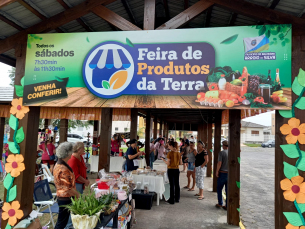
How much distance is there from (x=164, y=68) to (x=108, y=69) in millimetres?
836

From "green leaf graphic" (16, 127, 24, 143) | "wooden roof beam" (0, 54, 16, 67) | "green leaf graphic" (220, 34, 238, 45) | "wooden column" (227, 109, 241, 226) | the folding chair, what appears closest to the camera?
"green leaf graphic" (220, 34, 238, 45)

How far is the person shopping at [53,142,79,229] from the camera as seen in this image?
9.00 feet

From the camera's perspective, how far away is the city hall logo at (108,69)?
10.3ft

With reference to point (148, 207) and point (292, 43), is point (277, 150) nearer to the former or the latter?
point (292, 43)

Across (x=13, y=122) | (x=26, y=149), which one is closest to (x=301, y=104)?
(x=26, y=149)

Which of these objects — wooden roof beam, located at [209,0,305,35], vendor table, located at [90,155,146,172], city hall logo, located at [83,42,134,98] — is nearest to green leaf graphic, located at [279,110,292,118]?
wooden roof beam, located at [209,0,305,35]

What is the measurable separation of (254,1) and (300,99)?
150 cm

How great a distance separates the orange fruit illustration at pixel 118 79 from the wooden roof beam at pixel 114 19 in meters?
0.72

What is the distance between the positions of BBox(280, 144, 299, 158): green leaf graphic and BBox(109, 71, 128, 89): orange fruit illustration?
7.71 feet

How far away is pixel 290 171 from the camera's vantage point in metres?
2.73

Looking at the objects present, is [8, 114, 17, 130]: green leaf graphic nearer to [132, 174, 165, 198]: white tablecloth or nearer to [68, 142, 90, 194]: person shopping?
[68, 142, 90, 194]: person shopping

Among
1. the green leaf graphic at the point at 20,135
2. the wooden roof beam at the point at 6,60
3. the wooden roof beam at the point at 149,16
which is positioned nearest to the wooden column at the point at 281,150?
the wooden roof beam at the point at 149,16

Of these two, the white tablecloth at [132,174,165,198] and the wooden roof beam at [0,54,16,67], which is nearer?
the wooden roof beam at [0,54,16,67]

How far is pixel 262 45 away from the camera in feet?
9.49
